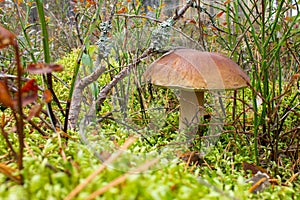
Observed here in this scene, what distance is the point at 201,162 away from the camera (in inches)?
36.2

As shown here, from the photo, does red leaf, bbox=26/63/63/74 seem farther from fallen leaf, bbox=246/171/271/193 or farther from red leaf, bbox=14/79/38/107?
fallen leaf, bbox=246/171/271/193

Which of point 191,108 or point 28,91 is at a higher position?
point 28,91

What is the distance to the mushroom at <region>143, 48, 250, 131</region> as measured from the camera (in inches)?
35.2

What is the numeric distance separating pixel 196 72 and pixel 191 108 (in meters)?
0.22

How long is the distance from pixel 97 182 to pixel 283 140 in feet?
2.83

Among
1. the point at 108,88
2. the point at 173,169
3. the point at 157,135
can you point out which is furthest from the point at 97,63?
the point at 173,169

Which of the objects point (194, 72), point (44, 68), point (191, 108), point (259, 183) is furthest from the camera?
point (191, 108)

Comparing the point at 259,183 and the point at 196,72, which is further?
the point at 196,72

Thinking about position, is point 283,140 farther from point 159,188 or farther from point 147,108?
point 159,188

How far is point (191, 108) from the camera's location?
3.57ft

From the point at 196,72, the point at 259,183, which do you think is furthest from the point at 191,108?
the point at 259,183

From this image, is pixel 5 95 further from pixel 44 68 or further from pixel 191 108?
pixel 191 108

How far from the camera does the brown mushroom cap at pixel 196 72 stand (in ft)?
2.93

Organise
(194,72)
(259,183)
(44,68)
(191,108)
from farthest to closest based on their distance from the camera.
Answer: (191,108), (194,72), (259,183), (44,68)
